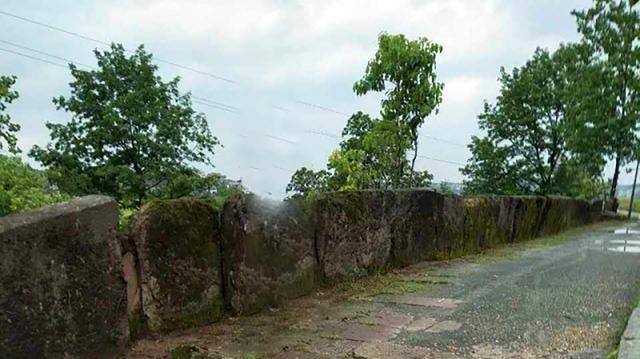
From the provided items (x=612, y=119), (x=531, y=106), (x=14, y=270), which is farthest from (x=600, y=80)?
(x=14, y=270)

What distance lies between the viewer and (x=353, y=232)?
511 cm

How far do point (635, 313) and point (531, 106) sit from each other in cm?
2616

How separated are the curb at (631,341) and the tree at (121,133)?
2031 cm

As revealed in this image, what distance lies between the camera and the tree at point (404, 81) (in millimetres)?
7086

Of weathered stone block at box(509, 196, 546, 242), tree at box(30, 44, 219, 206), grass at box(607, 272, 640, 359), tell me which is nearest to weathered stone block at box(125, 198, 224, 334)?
grass at box(607, 272, 640, 359)

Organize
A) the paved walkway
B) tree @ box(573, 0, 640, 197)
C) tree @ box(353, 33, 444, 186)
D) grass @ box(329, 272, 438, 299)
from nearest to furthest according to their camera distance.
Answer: the paved walkway
grass @ box(329, 272, 438, 299)
tree @ box(353, 33, 444, 186)
tree @ box(573, 0, 640, 197)

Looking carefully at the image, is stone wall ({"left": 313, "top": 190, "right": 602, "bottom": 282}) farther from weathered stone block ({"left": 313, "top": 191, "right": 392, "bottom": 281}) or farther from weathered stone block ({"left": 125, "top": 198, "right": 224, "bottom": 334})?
weathered stone block ({"left": 125, "top": 198, "right": 224, "bottom": 334})

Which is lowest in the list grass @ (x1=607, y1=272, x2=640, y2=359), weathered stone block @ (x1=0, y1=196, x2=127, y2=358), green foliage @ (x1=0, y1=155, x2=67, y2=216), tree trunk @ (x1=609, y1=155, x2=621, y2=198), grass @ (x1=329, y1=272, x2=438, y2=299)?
grass @ (x1=607, y1=272, x2=640, y2=359)

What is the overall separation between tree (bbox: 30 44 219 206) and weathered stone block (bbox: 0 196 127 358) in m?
19.3

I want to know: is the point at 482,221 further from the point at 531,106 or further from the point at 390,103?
the point at 531,106

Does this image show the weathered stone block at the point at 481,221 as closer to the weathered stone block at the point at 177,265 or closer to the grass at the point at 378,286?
the grass at the point at 378,286

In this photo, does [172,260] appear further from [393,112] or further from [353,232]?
[393,112]

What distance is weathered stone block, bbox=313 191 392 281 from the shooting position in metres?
4.75

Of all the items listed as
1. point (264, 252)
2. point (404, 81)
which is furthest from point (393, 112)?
point (264, 252)
